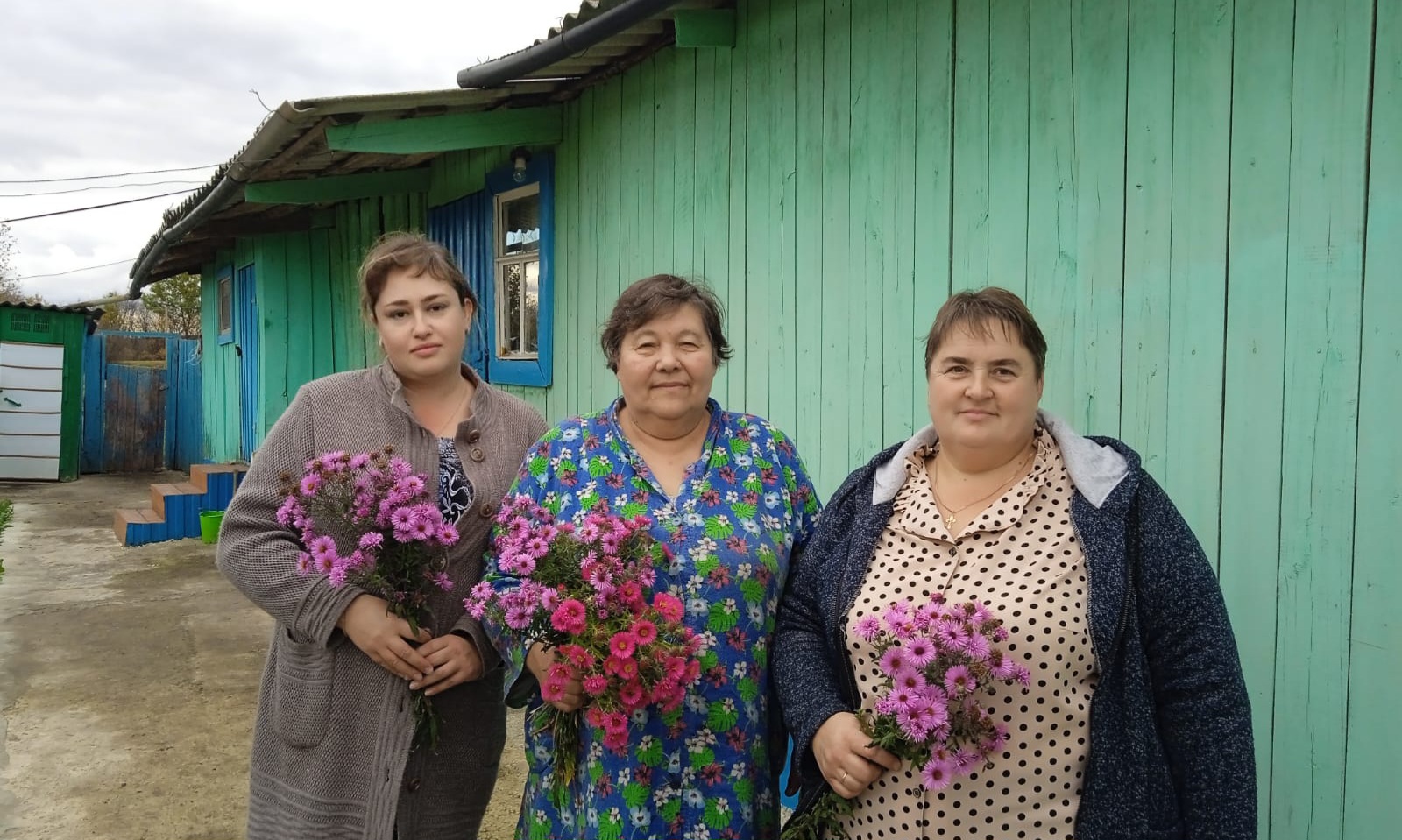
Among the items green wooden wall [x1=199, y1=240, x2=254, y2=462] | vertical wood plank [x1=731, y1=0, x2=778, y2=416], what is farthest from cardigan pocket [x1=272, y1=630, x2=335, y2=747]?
green wooden wall [x1=199, y1=240, x2=254, y2=462]

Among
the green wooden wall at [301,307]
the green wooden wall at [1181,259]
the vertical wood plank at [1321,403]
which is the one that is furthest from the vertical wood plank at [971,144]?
the green wooden wall at [301,307]

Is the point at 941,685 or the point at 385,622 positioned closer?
the point at 941,685

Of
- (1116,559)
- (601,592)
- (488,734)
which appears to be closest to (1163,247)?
(1116,559)

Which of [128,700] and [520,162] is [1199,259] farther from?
[128,700]

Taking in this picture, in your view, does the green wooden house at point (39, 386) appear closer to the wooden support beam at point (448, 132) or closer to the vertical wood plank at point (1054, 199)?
the wooden support beam at point (448, 132)

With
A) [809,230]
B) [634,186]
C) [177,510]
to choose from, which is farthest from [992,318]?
[177,510]

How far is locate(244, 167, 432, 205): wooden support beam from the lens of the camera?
6.73 meters

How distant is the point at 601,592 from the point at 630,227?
3.15 metres

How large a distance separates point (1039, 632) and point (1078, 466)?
12.0 inches

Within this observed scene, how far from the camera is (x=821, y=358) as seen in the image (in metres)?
3.40

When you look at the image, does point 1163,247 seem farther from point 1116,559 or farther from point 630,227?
point 630,227

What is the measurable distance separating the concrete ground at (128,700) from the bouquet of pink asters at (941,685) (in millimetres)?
2501

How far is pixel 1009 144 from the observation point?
2.66m

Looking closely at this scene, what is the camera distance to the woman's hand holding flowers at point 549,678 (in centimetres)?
171
